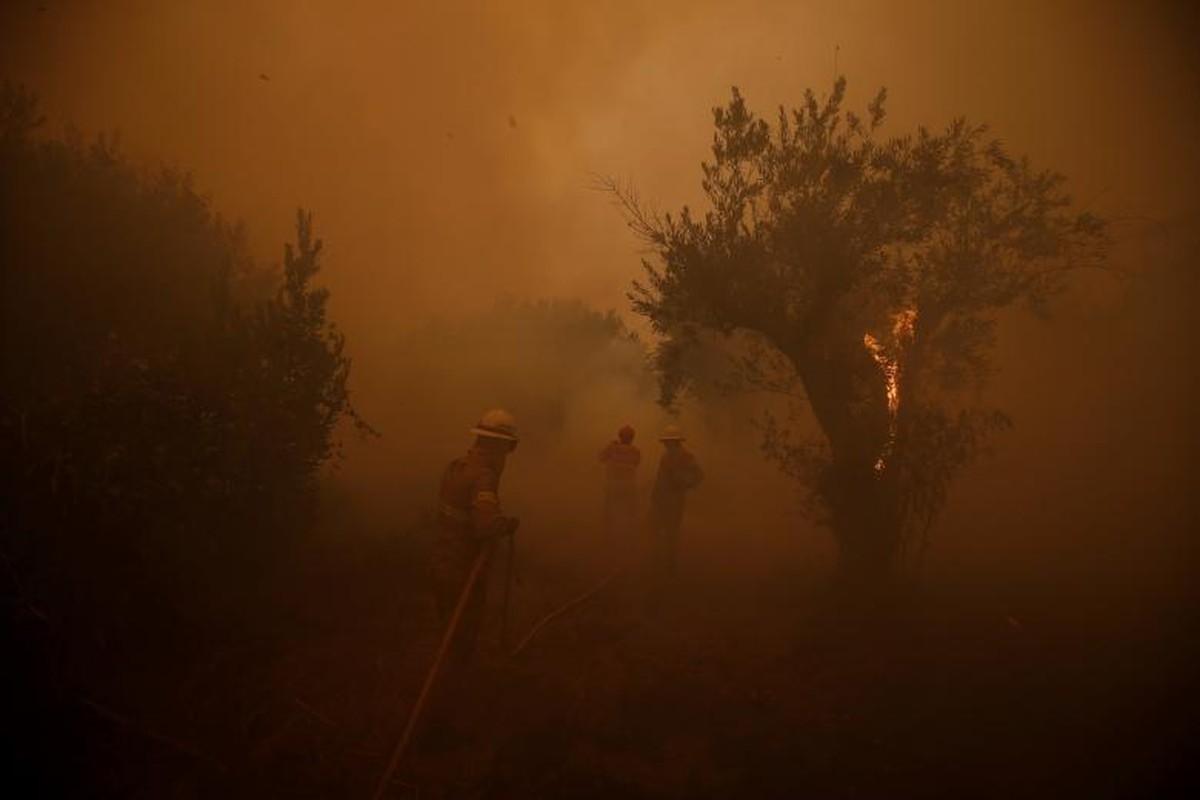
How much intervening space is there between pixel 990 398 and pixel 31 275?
24214 millimetres

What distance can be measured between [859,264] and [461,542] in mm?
5900

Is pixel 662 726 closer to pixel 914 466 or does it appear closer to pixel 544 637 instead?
pixel 544 637

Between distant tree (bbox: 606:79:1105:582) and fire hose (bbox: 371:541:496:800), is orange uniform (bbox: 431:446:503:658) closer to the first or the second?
fire hose (bbox: 371:541:496:800)

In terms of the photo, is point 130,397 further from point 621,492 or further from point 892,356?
point 892,356

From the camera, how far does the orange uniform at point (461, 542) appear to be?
609cm

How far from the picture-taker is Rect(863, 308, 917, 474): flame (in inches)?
334

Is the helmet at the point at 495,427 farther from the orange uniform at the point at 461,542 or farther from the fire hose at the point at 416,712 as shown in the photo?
the fire hose at the point at 416,712

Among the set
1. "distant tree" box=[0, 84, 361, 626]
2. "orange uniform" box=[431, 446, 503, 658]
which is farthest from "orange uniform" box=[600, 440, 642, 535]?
"orange uniform" box=[431, 446, 503, 658]

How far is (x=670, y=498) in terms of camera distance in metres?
10.2

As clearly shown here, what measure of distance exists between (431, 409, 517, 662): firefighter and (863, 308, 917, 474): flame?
16.5ft

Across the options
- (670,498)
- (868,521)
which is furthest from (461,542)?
(868,521)

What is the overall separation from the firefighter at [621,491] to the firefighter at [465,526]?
18.0ft

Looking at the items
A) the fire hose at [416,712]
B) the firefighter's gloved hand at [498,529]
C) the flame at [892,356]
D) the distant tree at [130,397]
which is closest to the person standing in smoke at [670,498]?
the flame at [892,356]

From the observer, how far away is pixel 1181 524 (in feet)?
42.3
